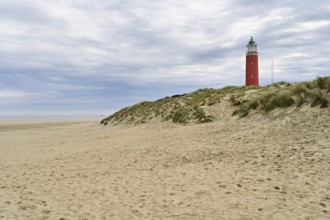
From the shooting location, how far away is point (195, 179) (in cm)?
736

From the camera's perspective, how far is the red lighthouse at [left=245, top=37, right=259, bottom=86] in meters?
34.1

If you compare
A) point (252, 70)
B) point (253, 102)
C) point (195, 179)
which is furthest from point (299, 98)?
point (252, 70)

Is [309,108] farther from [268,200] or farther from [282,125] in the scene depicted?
[268,200]

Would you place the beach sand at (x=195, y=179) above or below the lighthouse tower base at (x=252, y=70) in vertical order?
below

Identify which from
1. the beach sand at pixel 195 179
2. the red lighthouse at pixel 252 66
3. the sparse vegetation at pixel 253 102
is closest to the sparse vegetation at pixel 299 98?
the sparse vegetation at pixel 253 102

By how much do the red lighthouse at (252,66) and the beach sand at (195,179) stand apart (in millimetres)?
22303

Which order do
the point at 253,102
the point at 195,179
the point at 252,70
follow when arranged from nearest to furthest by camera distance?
the point at 195,179 < the point at 253,102 < the point at 252,70

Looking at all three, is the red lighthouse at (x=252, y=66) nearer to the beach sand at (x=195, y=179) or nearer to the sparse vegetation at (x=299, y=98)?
the sparse vegetation at (x=299, y=98)

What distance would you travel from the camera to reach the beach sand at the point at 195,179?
5.43m

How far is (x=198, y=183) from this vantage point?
23.0 feet

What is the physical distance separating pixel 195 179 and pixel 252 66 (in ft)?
96.0

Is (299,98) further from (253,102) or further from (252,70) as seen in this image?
(252,70)

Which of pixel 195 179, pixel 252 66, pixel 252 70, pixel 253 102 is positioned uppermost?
pixel 252 66

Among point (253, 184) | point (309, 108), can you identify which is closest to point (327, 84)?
point (309, 108)
